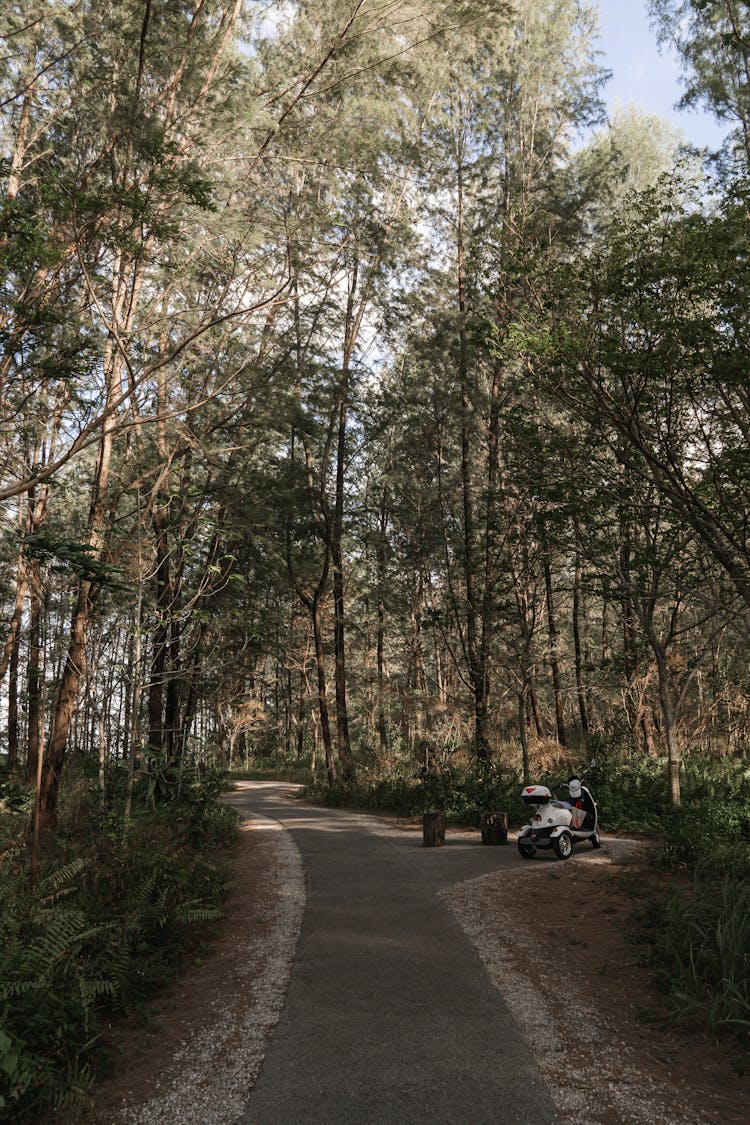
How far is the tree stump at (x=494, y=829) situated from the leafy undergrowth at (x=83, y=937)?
15.1ft

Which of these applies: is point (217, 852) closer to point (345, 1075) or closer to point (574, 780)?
point (574, 780)

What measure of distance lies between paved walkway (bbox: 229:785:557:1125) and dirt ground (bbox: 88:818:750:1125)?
0.66 metres

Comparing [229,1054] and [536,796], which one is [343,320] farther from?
[229,1054]

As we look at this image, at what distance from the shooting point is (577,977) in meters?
5.50

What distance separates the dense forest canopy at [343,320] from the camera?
7594mm

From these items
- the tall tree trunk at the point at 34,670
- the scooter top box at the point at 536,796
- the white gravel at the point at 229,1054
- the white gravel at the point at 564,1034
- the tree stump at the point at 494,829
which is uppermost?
the tall tree trunk at the point at 34,670

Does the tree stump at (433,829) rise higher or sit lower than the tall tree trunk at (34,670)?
lower

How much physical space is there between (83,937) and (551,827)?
690cm

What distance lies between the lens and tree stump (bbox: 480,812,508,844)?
11.1 metres

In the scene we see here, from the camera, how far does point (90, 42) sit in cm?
950

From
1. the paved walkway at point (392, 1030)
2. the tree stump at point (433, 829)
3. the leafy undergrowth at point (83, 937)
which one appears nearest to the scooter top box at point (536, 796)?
the tree stump at point (433, 829)

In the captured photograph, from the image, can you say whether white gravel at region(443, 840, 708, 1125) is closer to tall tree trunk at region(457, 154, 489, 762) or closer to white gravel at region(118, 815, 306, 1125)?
white gravel at region(118, 815, 306, 1125)

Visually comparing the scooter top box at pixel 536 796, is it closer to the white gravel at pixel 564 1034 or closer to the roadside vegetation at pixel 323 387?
the roadside vegetation at pixel 323 387

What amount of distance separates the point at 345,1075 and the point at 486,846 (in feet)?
25.0
